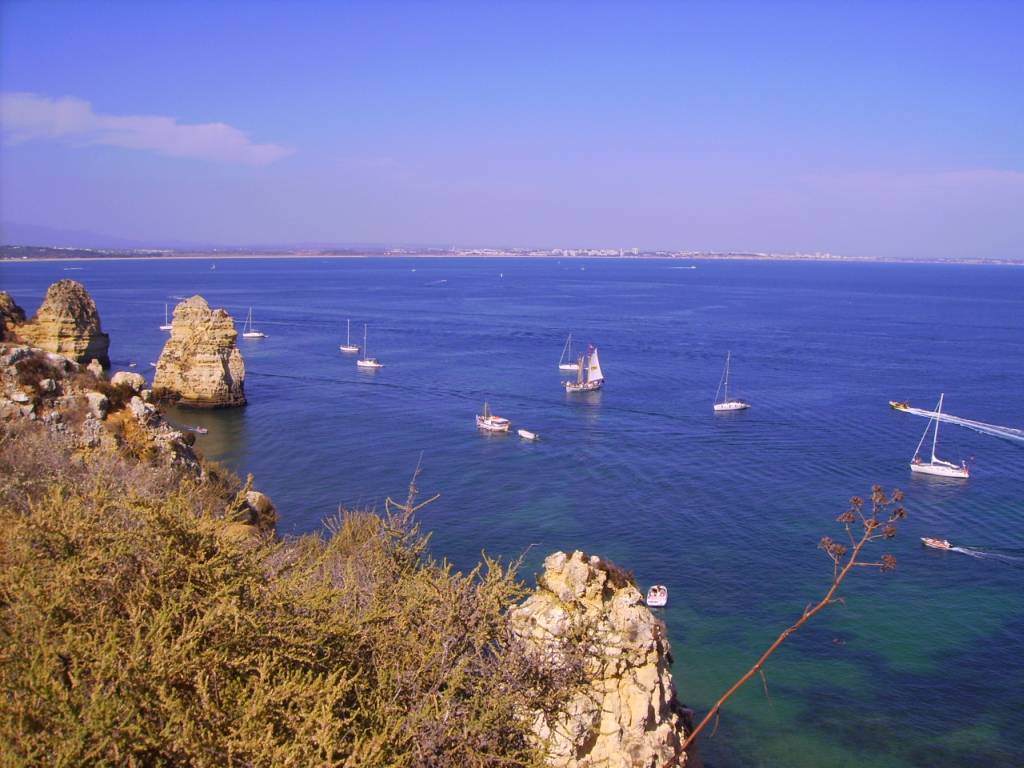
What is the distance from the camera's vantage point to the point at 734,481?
34.9 meters

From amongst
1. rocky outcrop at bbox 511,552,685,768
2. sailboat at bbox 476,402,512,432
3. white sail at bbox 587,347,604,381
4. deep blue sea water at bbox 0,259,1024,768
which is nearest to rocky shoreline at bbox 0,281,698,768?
rocky outcrop at bbox 511,552,685,768

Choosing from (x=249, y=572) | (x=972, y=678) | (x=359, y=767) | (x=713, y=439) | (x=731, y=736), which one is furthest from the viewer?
(x=713, y=439)

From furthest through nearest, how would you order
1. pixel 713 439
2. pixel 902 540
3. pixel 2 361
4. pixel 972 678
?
pixel 713 439 < pixel 902 540 < pixel 2 361 < pixel 972 678

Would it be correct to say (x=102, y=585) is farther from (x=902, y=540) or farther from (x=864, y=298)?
(x=864, y=298)

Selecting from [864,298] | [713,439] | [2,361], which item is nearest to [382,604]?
[2,361]

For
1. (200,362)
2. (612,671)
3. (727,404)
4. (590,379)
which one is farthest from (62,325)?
(612,671)

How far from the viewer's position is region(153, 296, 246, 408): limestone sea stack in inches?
1802

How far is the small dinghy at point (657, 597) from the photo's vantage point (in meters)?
22.4

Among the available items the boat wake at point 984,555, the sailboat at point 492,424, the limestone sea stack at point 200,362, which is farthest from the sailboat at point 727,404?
the limestone sea stack at point 200,362

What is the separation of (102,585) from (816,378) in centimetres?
5834

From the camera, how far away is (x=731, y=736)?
56.2 ft

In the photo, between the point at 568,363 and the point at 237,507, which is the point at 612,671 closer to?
the point at 237,507

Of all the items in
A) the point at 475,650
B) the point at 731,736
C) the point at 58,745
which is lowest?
the point at 731,736

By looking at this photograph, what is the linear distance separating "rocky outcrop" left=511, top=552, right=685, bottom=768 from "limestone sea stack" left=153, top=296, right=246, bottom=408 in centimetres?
3789
